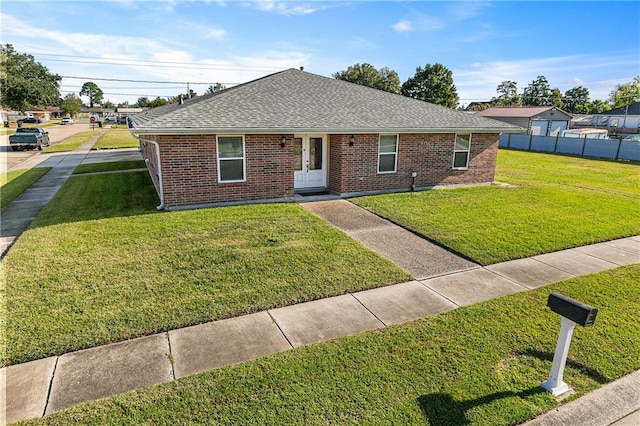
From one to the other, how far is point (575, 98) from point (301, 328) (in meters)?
121

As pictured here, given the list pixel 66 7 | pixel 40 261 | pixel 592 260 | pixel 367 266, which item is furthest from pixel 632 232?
pixel 66 7

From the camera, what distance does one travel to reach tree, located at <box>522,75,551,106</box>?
93.9 metres

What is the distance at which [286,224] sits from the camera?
9.43 meters

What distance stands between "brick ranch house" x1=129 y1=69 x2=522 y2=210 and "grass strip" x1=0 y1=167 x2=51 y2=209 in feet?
15.4

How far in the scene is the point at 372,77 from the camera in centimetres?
6912

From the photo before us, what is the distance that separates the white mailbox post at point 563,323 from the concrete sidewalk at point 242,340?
0.28m

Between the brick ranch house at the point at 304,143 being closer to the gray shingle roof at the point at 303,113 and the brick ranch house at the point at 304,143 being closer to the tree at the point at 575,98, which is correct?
the gray shingle roof at the point at 303,113

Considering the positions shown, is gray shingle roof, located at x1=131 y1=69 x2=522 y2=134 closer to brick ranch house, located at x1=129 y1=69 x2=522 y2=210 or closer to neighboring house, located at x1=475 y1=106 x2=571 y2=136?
brick ranch house, located at x1=129 y1=69 x2=522 y2=210

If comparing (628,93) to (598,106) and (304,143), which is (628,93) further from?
(304,143)

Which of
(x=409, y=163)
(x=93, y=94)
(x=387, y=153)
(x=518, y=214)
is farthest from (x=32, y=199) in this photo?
(x=93, y=94)

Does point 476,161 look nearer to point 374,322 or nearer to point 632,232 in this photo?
point 632,232

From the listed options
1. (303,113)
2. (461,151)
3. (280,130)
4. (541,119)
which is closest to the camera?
(280,130)

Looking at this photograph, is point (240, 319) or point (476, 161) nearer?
point (240, 319)

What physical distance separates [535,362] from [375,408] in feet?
7.14
